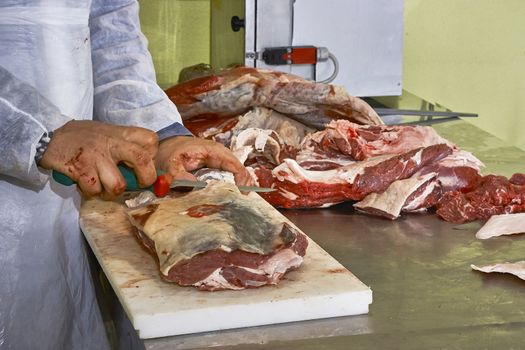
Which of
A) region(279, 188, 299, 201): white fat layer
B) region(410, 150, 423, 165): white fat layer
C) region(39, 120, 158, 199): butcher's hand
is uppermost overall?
region(39, 120, 158, 199): butcher's hand

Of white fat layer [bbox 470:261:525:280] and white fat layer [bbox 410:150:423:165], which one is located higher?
white fat layer [bbox 410:150:423:165]

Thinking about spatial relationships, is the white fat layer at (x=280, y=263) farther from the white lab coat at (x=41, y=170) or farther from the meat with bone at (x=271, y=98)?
the meat with bone at (x=271, y=98)

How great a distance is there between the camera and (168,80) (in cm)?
541

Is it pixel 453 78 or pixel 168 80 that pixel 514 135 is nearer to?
pixel 453 78

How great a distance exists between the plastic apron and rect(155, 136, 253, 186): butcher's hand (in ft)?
1.01

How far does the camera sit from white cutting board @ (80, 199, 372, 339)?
2098 mm

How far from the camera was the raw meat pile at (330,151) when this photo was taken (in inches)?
120

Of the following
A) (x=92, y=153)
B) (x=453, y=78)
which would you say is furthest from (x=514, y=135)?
(x=92, y=153)

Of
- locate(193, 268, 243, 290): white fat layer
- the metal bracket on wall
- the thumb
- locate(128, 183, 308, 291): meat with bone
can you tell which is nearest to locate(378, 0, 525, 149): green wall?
the metal bracket on wall

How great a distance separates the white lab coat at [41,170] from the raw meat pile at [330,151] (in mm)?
465

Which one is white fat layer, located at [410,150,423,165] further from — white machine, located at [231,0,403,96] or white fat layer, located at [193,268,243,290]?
white machine, located at [231,0,403,96]

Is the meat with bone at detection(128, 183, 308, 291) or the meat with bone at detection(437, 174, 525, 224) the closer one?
the meat with bone at detection(128, 183, 308, 291)

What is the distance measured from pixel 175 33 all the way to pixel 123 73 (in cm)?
234

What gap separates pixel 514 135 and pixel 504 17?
813 mm
